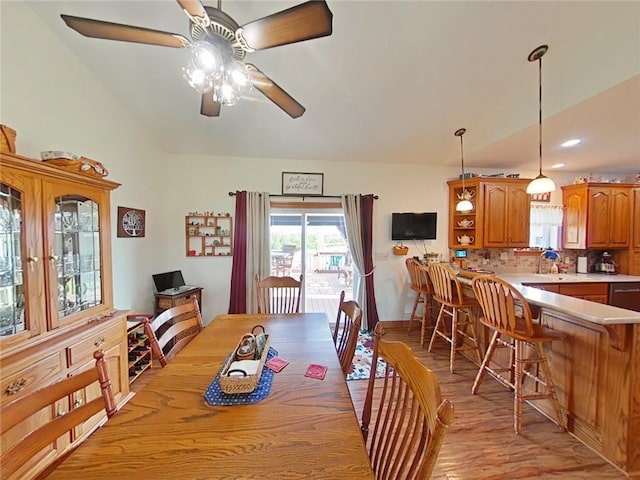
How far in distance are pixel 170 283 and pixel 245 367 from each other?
281 cm

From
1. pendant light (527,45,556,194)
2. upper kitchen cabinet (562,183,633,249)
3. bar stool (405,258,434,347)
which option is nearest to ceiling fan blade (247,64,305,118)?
pendant light (527,45,556,194)

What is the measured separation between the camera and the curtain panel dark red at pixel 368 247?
4.03 m

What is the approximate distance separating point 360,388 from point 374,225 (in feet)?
7.65

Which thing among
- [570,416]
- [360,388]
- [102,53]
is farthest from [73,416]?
[570,416]

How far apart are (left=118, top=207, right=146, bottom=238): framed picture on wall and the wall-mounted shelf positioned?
0.71 meters

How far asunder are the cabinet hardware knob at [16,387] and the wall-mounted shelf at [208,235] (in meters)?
2.56

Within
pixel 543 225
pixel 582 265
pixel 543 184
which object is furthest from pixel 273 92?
pixel 582 265

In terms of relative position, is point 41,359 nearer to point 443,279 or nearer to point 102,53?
point 102,53

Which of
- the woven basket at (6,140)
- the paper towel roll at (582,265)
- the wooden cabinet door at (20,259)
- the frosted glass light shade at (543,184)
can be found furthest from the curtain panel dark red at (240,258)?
the paper towel roll at (582,265)

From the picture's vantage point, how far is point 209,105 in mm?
1913

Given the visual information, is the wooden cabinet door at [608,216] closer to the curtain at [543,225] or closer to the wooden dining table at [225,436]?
the curtain at [543,225]

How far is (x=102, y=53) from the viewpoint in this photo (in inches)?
86.0

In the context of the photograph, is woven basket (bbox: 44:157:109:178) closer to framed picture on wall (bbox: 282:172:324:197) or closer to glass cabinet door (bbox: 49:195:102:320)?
glass cabinet door (bbox: 49:195:102:320)

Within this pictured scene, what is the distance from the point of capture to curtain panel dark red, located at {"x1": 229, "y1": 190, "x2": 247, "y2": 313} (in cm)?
380
